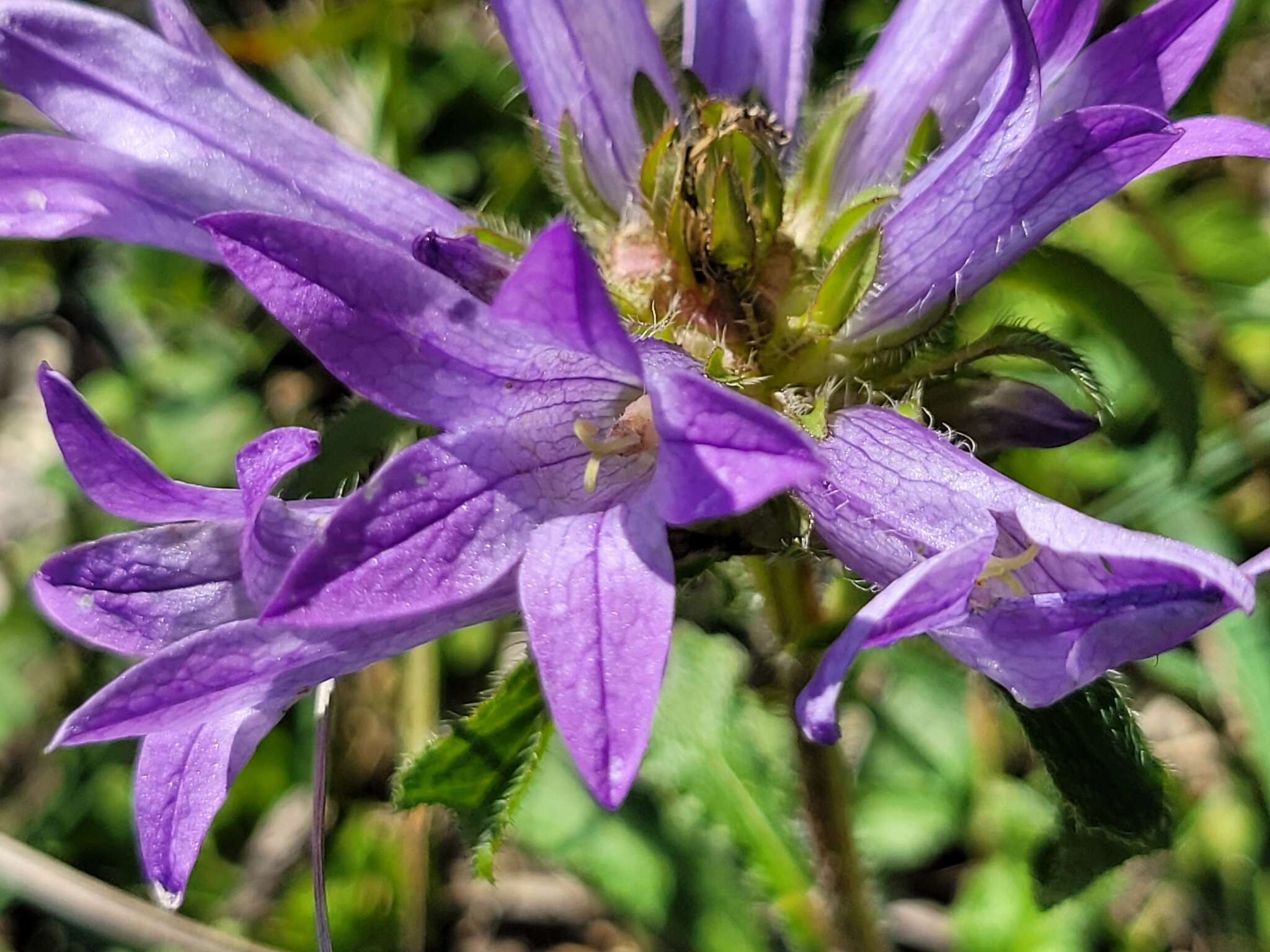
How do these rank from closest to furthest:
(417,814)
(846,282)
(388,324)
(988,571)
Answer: (388,324) → (988,571) → (846,282) → (417,814)

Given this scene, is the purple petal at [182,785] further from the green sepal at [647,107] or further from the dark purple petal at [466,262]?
the green sepal at [647,107]

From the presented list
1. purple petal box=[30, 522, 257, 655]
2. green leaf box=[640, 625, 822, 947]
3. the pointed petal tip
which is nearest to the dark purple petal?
purple petal box=[30, 522, 257, 655]

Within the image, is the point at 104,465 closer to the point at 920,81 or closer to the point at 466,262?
the point at 466,262

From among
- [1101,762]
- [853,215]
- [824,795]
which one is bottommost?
[824,795]

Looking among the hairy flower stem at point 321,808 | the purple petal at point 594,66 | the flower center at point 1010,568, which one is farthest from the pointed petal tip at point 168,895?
the purple petal at point 594,66

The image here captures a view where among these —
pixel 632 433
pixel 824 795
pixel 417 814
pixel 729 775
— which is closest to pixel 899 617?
pixel 632 433

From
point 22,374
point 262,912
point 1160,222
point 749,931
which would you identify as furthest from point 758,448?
point 22,374
